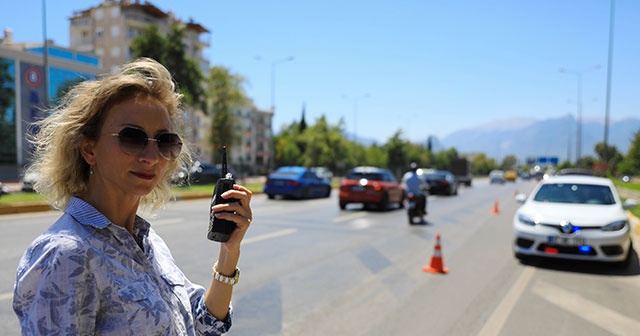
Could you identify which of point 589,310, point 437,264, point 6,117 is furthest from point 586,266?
point 6,117

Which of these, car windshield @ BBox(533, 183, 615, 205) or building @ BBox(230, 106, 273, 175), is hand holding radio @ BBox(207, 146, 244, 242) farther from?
building @ BBox(230, 106, 273, 175)

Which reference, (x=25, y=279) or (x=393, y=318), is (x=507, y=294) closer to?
(x=393, y=318)

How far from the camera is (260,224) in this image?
12.9 meters

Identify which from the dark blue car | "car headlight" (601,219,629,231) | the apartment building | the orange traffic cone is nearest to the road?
the orange traffic cone

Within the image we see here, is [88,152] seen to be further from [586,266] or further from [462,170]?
[462,170]

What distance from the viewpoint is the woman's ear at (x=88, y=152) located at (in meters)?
1.69

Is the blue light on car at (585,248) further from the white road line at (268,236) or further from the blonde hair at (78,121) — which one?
the blonde hair at (78,121)

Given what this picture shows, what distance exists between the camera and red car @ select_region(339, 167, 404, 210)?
1788 cm

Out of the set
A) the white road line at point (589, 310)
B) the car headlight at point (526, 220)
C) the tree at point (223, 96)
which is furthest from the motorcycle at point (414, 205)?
the tree at point (223, 96)

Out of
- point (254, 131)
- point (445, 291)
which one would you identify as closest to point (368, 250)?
point (445, 291)

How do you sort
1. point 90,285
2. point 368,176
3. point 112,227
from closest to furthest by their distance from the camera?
point 90,285 → point 112,227 → point 368,176

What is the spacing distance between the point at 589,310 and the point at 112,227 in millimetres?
5779

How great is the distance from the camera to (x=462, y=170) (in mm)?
49781

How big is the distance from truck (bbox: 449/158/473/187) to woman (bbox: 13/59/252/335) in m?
49.2
